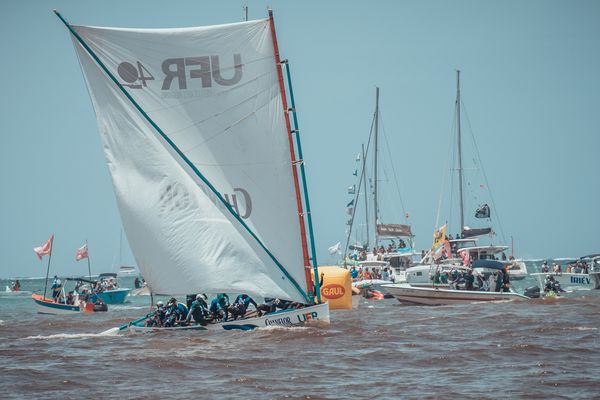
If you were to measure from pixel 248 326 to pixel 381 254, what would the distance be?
49.2 m

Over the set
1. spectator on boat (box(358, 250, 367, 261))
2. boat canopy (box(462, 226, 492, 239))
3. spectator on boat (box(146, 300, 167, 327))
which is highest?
boat canopy (box(462, 226, 492, 239))

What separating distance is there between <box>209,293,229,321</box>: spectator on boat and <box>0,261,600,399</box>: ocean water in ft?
2.96

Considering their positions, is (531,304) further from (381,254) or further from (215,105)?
(381,254)

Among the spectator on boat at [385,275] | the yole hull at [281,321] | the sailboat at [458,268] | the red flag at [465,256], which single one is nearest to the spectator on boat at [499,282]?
the sailboat at [458,268]

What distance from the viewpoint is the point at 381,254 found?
244 ft

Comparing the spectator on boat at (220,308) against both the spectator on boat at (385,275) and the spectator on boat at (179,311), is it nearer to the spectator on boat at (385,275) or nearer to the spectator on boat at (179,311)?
the spectator on boat at (179,311)

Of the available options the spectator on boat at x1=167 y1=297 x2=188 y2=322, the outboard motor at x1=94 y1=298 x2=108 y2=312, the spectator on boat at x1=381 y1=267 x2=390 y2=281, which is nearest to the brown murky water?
the spectator on boat at x1=167 y1=297 x2=188 y2=322

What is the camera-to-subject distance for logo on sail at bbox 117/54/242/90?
2477cm

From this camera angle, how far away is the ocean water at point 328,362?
17.0m

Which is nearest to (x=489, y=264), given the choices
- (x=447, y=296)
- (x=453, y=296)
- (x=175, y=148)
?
(x=453, y=296)

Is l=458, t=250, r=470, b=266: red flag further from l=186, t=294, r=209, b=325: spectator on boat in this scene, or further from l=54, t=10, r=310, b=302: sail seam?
l=54, t=10, r=310, b=302: sail seam

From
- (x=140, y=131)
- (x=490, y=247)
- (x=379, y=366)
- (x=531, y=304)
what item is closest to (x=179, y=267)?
(x=140, y=131)

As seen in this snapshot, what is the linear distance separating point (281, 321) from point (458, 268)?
30.0 m

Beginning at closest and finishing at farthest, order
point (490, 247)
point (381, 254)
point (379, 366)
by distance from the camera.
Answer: point (379, 366) → point (490, 247) → point (381, 254)
